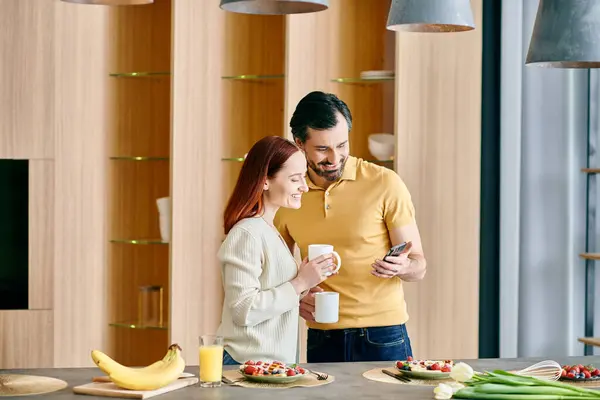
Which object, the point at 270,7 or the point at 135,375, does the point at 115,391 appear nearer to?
the point at 135,375

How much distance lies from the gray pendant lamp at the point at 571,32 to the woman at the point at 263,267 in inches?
32.5

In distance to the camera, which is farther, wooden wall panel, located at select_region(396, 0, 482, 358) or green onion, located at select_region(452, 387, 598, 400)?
wooden wall panel, located at select_region(396, 0, 482, 358)

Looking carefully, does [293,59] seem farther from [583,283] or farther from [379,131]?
[583,283]

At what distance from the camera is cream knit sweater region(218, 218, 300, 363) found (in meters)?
2.82

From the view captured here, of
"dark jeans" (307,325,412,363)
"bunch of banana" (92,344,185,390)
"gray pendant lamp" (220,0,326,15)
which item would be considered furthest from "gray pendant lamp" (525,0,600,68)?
"bunch of banana" (92,344,185,390)

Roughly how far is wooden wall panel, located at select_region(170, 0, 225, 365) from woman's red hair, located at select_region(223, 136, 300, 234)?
1.71m

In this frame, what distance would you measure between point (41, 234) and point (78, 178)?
12.7 inches

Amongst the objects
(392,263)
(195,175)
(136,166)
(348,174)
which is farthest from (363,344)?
(136,166)

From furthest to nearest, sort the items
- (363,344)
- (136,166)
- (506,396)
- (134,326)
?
1. (136,166)
2. (134,326)
3. (363,344)
4. (506,396)

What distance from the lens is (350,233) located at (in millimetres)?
3387

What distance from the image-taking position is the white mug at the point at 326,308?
3008mm

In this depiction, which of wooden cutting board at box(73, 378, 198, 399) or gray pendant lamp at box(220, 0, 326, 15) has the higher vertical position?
gray pendant lamp at box(220, 0, 326, 15)

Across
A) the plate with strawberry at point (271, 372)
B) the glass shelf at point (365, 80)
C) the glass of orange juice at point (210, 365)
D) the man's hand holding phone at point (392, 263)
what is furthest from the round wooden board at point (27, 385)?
the glass shelf at point (365, 80)

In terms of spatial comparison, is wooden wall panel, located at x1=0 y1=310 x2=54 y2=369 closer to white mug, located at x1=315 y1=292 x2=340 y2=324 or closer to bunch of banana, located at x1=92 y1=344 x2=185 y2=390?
white mug, located at x1=315 y1=292 x2=340 y2=324
